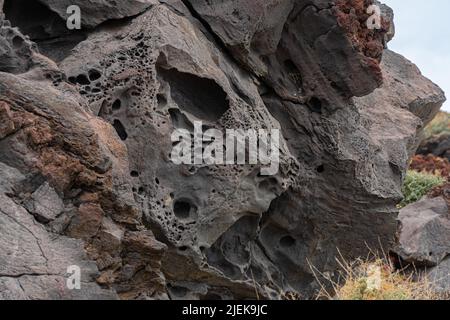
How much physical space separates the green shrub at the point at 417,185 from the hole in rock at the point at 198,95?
888 centimetres

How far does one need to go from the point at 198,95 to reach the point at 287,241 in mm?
2408

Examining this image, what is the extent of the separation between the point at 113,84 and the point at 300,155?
2.82 m

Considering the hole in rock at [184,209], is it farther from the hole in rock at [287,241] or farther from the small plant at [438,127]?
the small plant at [438,127]

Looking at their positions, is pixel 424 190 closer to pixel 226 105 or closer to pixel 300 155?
pixel 300 155

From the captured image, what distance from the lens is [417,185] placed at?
1639cm

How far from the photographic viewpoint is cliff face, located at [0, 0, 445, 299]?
19.4 feet

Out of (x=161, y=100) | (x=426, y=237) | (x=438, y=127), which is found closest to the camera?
(x=161, y=100)

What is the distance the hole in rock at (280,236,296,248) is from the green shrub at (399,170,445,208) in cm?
698

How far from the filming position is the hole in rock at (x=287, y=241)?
30.7 ft

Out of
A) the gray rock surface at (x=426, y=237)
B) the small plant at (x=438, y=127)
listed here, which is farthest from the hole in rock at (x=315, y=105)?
the small plant at (x=438, y=127)

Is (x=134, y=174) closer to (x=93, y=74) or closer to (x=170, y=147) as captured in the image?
(x=170, y=147)

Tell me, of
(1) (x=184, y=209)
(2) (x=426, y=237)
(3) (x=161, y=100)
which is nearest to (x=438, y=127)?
(2) (x=426, y=237)

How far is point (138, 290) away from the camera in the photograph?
6.64m
